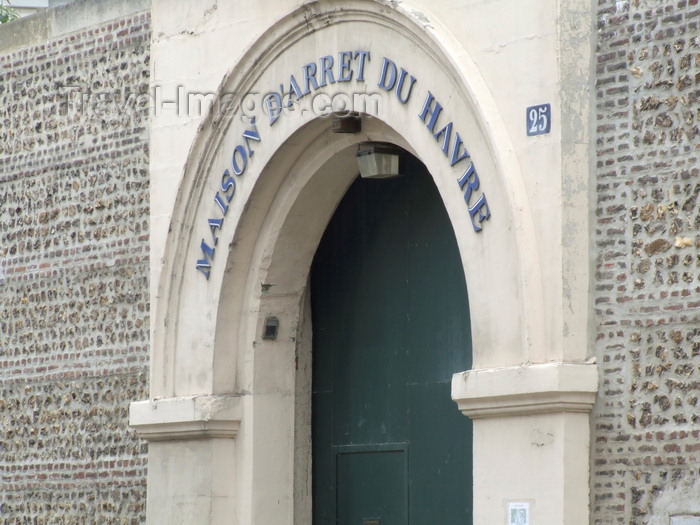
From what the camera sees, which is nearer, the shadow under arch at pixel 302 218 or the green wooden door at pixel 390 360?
the shadow under arch at pixel 302 218

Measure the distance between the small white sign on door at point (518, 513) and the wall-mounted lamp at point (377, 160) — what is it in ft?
9.20

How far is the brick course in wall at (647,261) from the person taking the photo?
9281 mm

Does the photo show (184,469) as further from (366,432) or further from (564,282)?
(564,282)

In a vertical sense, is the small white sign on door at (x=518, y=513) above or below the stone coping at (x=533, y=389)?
below

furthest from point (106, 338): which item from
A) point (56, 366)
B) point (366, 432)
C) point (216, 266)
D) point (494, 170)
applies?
point (494, 170)

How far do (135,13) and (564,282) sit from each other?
5066mm

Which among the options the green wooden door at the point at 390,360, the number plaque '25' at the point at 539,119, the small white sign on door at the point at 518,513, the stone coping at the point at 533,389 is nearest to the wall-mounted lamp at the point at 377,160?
the green wooden door at the point at 390,360

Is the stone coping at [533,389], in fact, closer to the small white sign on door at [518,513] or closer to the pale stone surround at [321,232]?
the pale stone surround at [321,232]

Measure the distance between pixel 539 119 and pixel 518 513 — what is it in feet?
7.66

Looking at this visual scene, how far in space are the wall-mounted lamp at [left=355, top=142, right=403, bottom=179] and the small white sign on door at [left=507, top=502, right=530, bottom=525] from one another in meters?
2.80

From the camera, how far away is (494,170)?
33.0 feet

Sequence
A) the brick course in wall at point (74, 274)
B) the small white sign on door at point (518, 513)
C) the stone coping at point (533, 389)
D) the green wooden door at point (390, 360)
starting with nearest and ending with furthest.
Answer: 1. the stone coping at point (533, 389)
2. the small white sign on door at point (518, 513)
3. the green wooden door at point (390, 360)
4. the brick course in wall at point (74, 274)

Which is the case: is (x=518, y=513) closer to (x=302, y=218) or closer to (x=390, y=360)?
(x=390, y=360)

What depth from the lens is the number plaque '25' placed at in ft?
32.1
